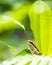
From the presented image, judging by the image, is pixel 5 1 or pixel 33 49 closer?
pixel 33 49

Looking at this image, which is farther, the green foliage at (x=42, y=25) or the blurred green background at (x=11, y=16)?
the blurred green background at (x=11, y=16)

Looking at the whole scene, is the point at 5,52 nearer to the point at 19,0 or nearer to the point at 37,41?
the point at 19,0

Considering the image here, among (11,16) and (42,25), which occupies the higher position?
(42,25)

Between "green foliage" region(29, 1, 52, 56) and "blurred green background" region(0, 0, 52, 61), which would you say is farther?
"blurred green background" region(0, 0, 52, 61)

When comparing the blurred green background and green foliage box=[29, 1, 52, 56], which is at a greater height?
green foliage box=[29, 1, 52, 56]

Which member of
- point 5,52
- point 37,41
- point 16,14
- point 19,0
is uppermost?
point 37,41

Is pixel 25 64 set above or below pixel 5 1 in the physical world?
above

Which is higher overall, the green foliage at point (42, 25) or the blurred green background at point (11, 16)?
the green foliage at point (42, 25)

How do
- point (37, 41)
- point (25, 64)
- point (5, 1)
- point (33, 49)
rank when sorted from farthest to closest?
point (5, 1)
point (37, 41)
point (33, 49)
point (25, 64)

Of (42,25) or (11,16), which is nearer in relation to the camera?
(42,25)

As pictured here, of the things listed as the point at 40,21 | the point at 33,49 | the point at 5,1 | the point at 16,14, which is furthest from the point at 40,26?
the point at 5,1

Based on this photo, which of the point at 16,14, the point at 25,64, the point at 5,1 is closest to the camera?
the point at 25,64
